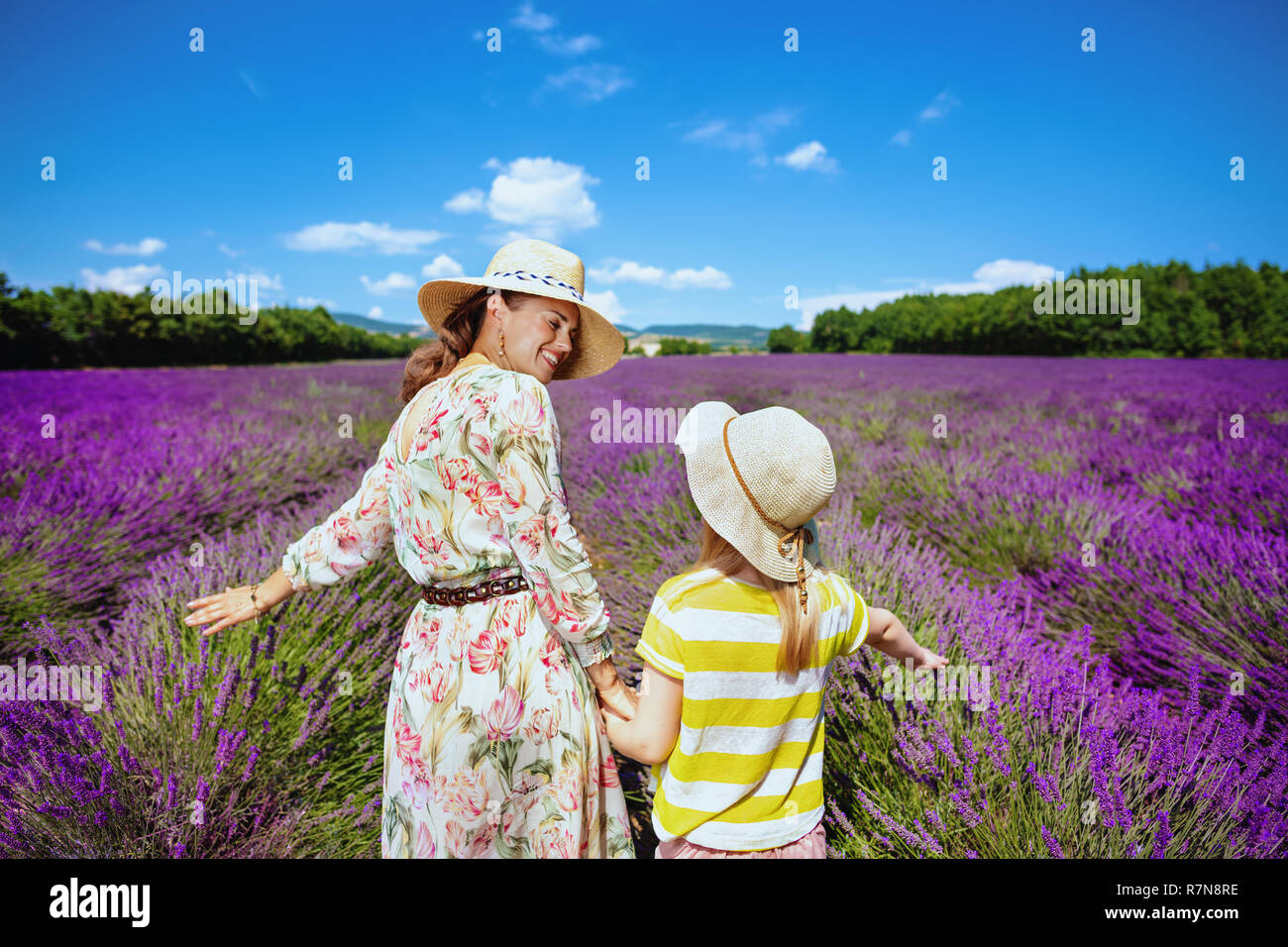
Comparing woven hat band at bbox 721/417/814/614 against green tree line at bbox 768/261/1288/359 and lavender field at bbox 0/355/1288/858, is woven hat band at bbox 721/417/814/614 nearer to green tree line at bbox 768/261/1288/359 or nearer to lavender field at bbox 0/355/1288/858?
lavender field at bbox 0/355/1288/858

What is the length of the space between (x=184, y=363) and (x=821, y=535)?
151 feet

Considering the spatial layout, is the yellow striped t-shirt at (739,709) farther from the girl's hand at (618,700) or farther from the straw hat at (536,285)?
the straw hat at (536,285)

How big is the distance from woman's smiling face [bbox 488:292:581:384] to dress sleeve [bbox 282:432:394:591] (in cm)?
35

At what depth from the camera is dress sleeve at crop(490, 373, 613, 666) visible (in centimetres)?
91

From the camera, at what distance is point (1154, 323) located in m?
37.9

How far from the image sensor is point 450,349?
1170 mm

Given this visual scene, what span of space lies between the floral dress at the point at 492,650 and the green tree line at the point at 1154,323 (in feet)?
130

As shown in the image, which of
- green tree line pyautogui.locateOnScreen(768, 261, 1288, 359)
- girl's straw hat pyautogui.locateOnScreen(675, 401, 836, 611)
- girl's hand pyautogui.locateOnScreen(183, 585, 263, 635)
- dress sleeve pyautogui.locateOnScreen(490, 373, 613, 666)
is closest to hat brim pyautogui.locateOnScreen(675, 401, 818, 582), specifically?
girl's straw hat pyautogui.locateOnScreen(675, 401, 836, 611)

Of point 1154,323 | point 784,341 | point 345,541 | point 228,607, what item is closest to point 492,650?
point 345,541

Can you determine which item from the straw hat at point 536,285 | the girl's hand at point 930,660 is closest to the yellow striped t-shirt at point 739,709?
the girl's hand at point 930,660

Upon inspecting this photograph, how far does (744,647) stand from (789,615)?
0.09m

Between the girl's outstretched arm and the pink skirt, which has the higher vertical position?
the girl's outstretched arm
